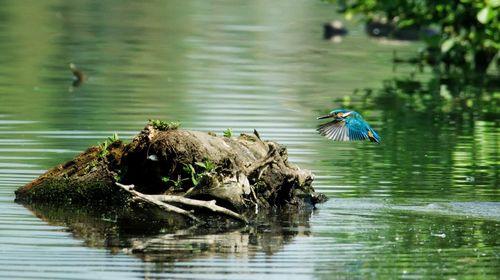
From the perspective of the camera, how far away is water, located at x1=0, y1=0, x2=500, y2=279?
38.1 feet

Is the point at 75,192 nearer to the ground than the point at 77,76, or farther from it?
nearer to the ground

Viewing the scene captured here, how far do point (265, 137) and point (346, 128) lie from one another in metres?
5.53

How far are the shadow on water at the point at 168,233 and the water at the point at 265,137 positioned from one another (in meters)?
0.03

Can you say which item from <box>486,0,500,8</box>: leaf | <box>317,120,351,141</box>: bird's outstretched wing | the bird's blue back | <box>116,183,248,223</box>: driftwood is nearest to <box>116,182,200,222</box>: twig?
<box>116,183,248,223</box>: driftwood

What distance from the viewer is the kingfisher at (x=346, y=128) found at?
1426cm

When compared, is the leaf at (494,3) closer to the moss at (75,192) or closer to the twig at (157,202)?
the moss at (75,192)

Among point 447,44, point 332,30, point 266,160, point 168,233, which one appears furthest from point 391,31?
point 168,233

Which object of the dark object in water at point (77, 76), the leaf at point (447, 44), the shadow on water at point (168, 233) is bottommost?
the shadow on water at point (168, 233)

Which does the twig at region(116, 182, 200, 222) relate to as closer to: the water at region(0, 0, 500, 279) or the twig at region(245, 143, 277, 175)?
the water at region(0, 0, 500, 279)

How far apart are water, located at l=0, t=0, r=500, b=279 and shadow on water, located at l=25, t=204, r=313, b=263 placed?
0.03 meters

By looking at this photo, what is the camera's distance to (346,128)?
14.3 m

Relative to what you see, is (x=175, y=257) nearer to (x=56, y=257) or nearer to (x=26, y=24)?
(x=56, y=257)

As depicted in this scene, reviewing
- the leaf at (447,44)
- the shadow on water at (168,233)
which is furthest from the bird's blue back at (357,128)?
the leaf at (447,44)

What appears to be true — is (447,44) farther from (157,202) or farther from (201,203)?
(157,202)
